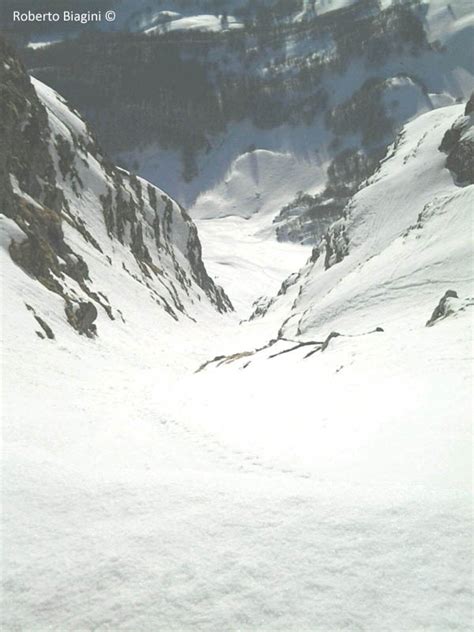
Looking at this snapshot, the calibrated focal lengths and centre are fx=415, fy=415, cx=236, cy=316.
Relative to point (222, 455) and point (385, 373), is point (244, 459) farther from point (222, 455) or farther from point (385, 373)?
point (385, 373)

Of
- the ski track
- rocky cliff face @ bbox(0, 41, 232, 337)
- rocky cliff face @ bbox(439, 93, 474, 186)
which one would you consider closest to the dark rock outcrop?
the ski track

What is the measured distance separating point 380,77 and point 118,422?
8767 inches

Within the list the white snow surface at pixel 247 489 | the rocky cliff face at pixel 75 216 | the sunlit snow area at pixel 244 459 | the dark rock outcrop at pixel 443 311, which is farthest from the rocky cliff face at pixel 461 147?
the rocky cliff face at pixel 75 216

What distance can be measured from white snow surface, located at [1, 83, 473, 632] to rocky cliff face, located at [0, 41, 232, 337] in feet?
25.1

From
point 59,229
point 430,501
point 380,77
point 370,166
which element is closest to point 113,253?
point 59,229

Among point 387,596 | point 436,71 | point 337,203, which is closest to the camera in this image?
point 387,596

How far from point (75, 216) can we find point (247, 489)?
133 ft

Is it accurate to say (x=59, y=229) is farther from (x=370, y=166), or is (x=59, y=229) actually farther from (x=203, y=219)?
(x=370, y=166)

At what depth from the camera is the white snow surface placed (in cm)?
298

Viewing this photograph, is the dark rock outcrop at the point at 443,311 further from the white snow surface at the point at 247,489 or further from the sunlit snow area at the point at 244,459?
the white snow surface at the point at 247,489

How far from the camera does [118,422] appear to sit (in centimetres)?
959

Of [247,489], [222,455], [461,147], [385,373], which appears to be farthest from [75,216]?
[247,489]

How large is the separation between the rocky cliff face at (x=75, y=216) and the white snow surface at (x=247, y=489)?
7.64m

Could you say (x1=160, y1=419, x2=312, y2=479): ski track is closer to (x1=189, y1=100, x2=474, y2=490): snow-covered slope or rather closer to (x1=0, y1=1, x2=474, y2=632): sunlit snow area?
(x1=0, y1=1, x2=474, y2=632): sunlit snow area
